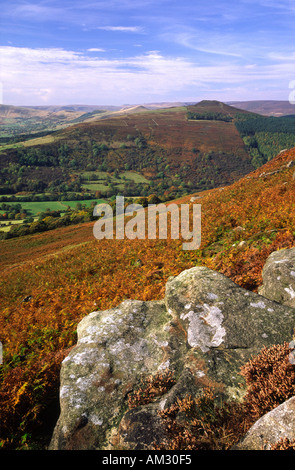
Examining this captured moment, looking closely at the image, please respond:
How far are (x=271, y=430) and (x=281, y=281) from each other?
4.35 meters

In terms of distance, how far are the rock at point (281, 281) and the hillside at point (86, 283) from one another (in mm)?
1324

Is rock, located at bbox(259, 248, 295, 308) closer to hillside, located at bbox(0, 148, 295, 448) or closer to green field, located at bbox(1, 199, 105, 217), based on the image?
hillside, located at bbox(0, 148, 295, 448)

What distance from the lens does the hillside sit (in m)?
5.60

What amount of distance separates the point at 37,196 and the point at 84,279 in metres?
156

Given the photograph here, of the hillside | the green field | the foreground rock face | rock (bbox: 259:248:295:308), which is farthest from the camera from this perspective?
the green field

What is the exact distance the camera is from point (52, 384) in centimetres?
606

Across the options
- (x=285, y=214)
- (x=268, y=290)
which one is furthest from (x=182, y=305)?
(x=285, y=214)

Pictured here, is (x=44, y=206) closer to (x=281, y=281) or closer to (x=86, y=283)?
(x=86, y=283)

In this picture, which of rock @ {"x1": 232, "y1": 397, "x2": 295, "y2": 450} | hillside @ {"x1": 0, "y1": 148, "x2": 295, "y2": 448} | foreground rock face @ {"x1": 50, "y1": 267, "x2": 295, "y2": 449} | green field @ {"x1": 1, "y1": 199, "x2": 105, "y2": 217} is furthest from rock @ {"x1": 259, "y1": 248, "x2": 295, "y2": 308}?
green field @ {"x1": 1, "y1": 199, "x2": 105, "y2": 217}

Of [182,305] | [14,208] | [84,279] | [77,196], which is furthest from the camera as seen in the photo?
[77,196]

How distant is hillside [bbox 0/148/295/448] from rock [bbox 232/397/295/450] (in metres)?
3.71
